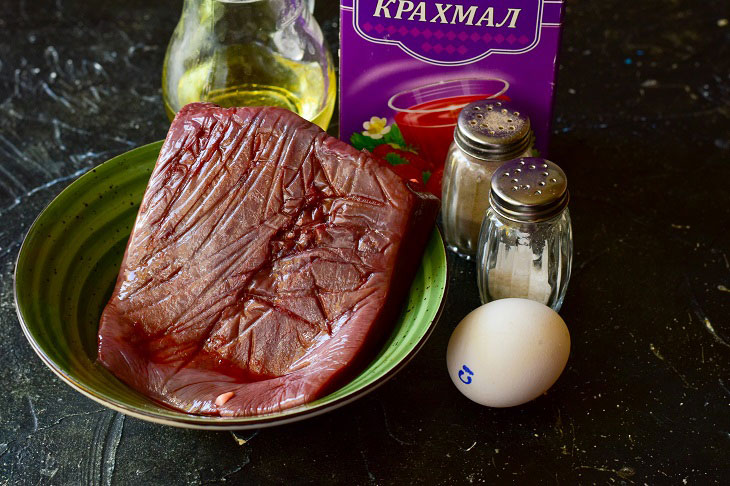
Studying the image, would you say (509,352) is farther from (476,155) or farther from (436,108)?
(436,108)

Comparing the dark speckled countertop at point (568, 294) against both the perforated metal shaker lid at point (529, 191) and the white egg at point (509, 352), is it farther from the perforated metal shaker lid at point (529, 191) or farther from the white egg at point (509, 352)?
the perforated metal shaker lid at point (529, 191)

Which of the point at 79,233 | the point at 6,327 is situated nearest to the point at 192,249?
the point at 79,233

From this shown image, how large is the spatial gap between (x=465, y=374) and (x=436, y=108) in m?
0.52

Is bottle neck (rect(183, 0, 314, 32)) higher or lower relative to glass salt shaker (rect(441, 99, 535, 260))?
higher

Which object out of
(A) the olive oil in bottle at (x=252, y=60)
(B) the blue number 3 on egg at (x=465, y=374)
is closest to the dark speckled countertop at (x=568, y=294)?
(B) the blue number 3 on egg at (x=465, y=374)

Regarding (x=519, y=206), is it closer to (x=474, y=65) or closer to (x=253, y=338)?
(x=474, y=65)

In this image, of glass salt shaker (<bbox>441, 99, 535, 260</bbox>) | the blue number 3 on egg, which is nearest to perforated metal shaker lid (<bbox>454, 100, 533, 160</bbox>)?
glass salt shaker (<bbox>441, 99, 535, 260</bbox>)

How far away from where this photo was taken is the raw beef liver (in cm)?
120

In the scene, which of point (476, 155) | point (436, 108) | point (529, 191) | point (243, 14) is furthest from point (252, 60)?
point (529, 191)

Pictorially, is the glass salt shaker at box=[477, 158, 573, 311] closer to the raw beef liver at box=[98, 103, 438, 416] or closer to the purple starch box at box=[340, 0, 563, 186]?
the raw beef liver at box=[98, 103, 438, 416]

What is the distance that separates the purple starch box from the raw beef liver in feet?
0.67

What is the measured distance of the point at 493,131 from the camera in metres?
1.33

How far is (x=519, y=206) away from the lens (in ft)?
4.02

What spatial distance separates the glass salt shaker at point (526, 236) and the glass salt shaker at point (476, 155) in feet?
0.18
